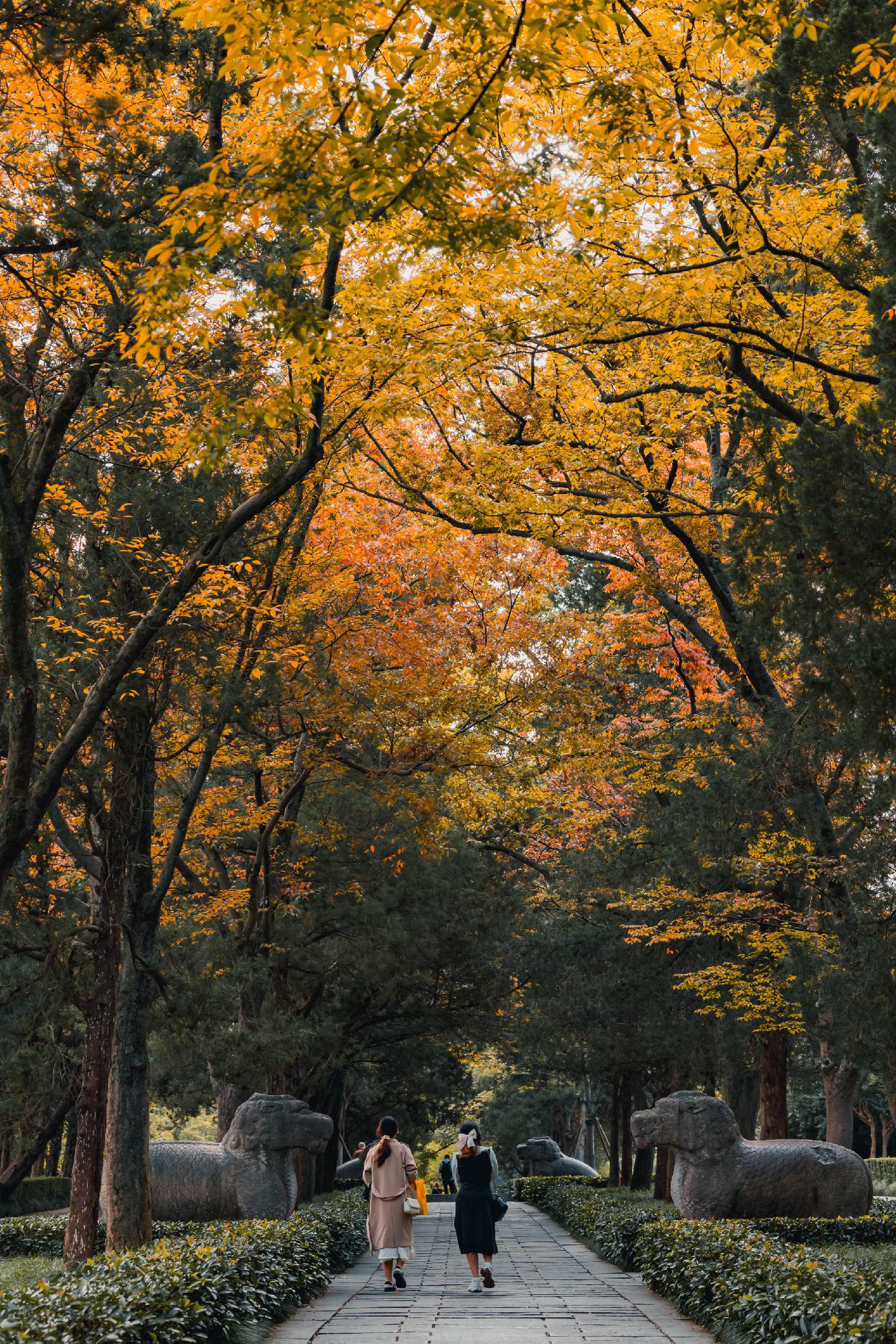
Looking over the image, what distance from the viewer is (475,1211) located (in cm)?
988

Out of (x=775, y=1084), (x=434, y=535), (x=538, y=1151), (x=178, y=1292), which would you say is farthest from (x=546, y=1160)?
(x=178, y=1292)

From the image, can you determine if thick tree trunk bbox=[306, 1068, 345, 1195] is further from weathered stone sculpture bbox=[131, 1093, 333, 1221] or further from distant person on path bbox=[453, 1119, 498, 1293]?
distant person on path bbox=[453, 1119, 498, 1293]

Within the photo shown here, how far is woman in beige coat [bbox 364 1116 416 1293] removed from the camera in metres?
10.2

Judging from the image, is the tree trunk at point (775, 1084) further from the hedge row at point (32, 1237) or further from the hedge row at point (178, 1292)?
the hedge row at point (32, 1237)

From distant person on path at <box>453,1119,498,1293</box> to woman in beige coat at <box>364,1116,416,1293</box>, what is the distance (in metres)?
0.47

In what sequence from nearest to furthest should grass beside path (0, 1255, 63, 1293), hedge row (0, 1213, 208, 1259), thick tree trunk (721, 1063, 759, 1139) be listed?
grass beside path (0, 1255, 63, 1293) < hedge row (0, 1213, 208, 1259) < thick tree trunk (721, 1063, 759, 1139)

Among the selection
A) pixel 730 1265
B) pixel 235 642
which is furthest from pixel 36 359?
pixel 730 1265

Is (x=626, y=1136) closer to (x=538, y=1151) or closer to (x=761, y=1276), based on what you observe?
(x=538, y=1151)

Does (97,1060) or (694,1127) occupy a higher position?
(97,1060)

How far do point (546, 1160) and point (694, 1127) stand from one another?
60.2ft

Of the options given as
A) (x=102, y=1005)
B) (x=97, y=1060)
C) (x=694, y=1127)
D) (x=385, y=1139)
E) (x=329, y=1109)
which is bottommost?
(x=329, y=1109)

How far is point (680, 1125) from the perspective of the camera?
1223 cm

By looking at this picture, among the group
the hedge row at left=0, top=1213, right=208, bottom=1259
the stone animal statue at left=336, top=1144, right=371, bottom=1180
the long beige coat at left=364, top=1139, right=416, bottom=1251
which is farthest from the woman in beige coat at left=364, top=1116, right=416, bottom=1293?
the stone animal statue at left=336, top=1144, right=371, bottom=1180

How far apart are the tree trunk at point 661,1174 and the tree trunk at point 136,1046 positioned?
10.4 meters
